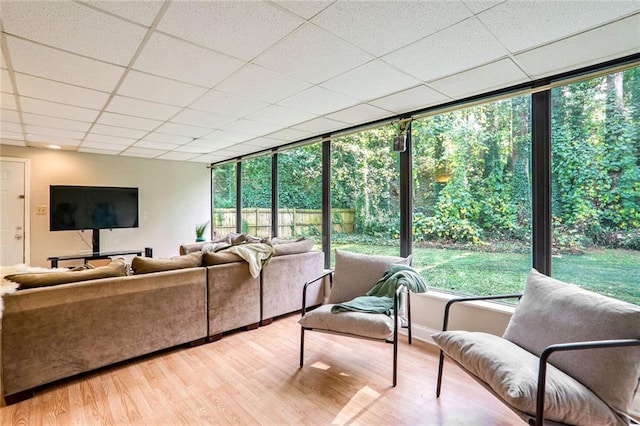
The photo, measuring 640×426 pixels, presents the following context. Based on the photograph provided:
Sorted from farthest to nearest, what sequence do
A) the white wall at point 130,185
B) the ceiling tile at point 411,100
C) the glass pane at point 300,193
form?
the white wall at point 130,185 < the glass pane at point 300,193 < the ceiling tile at point 411,100

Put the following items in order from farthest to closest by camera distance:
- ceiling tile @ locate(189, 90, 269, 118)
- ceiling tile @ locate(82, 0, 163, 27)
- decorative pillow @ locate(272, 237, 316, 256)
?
decorative pillow @ locate(272, 237, 316, 256) < ceiling tile @ locate(189, 90, 269, 118) < ceiling tile @ locate(82, 0, 163, 27)

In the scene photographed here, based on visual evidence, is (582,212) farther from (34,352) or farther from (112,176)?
(112,176)

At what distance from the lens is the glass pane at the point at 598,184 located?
2.08m

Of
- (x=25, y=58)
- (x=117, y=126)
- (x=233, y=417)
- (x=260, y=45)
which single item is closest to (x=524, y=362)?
(x=233, y=417)

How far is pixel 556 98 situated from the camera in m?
2.36

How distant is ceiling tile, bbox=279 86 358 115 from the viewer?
273cm

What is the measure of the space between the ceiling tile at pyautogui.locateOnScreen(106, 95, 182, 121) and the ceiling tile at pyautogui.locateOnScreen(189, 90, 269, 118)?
0.32m

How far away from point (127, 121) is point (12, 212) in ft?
9.96

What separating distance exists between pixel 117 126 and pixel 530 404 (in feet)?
15.4

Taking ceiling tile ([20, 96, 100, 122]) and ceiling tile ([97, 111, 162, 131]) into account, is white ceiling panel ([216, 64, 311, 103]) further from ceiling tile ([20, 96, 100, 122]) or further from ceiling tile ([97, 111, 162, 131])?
ceiling tile ([20, 96, 100, 122])

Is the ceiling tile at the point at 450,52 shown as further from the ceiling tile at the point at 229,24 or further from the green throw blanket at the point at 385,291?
the green throw blanket at the point at 385,291

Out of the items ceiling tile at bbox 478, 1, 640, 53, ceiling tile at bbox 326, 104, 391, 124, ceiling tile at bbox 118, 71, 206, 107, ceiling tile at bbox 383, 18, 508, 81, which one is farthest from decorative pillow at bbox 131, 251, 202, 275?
ceiling tile at bbox 478, 1, 640, 53

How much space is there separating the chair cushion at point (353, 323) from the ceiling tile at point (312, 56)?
1.84 m

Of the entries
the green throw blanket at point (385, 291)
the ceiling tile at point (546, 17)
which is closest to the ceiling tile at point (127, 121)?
the green throw blanket at point (385, 291)
